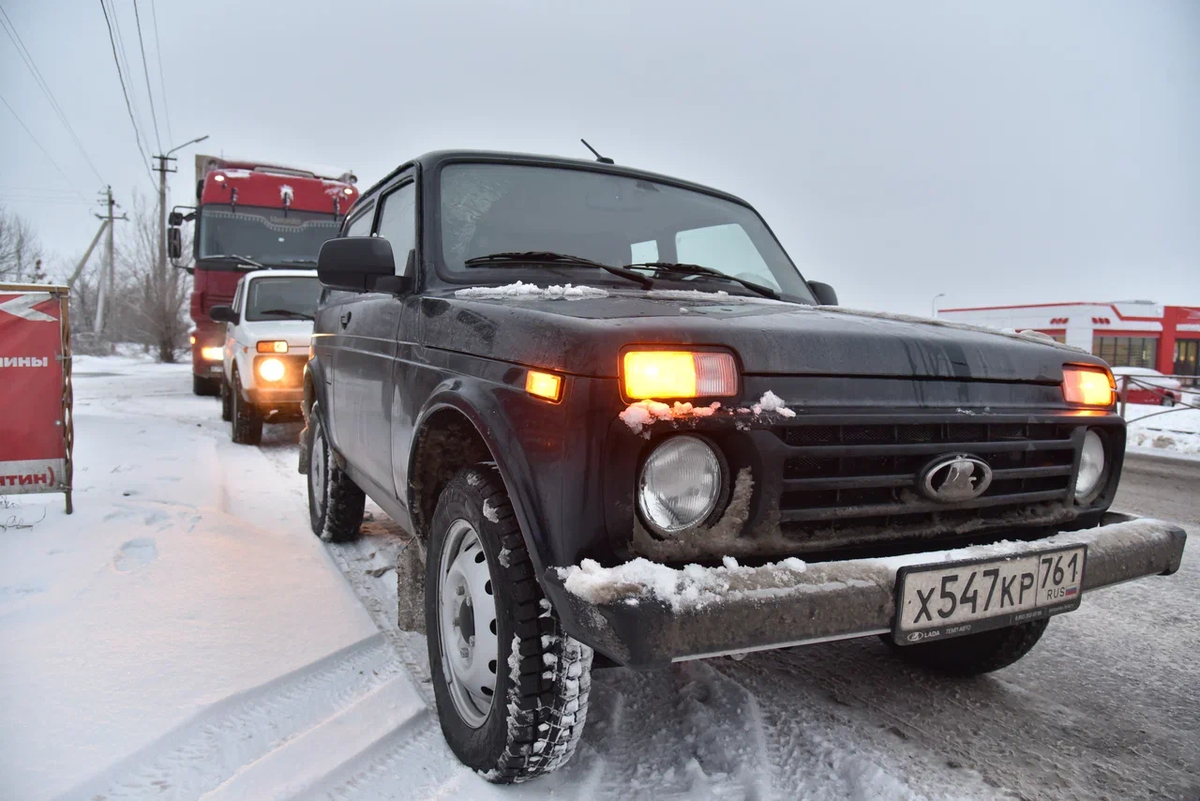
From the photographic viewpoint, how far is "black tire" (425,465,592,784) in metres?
1.82

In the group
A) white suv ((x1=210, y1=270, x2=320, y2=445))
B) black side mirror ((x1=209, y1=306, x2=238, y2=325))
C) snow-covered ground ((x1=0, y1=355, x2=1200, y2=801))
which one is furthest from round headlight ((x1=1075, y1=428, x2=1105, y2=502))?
black side mirror ((x1=209, y1=306, x2=238, y2=325))

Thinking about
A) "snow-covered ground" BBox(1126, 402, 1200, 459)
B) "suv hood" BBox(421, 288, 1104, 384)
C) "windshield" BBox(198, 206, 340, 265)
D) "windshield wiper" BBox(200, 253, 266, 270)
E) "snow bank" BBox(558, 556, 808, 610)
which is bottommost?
"snow-covered ground" BBox(1126, 402, 1200, 459)

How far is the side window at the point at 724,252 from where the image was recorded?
3.11 metres

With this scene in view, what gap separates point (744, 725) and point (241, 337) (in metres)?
7.11

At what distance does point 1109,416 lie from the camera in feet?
7.72

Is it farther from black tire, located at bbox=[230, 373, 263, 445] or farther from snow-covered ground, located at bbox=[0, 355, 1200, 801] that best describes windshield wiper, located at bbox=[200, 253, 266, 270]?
snow-covered ground, located at bbox=[0, 355, 1200, 801]

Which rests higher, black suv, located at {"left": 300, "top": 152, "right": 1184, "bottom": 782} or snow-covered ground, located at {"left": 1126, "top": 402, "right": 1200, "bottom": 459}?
black suv, located at {"left": 300, "top": 152, "right": 1184, "bottom": 782}

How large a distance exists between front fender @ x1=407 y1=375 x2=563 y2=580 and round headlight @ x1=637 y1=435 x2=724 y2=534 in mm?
211

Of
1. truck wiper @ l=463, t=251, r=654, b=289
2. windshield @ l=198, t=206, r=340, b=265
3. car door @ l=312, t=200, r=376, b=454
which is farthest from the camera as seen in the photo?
windshield @ l=198, t=206, r=340, b=265

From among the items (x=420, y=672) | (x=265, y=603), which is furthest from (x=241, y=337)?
(x=420, y=672)

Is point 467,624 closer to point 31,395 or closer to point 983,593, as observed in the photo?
point 983,593

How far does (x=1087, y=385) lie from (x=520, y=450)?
178cm

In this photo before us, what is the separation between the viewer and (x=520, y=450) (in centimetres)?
181

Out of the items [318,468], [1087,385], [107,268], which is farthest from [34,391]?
[107,268]
